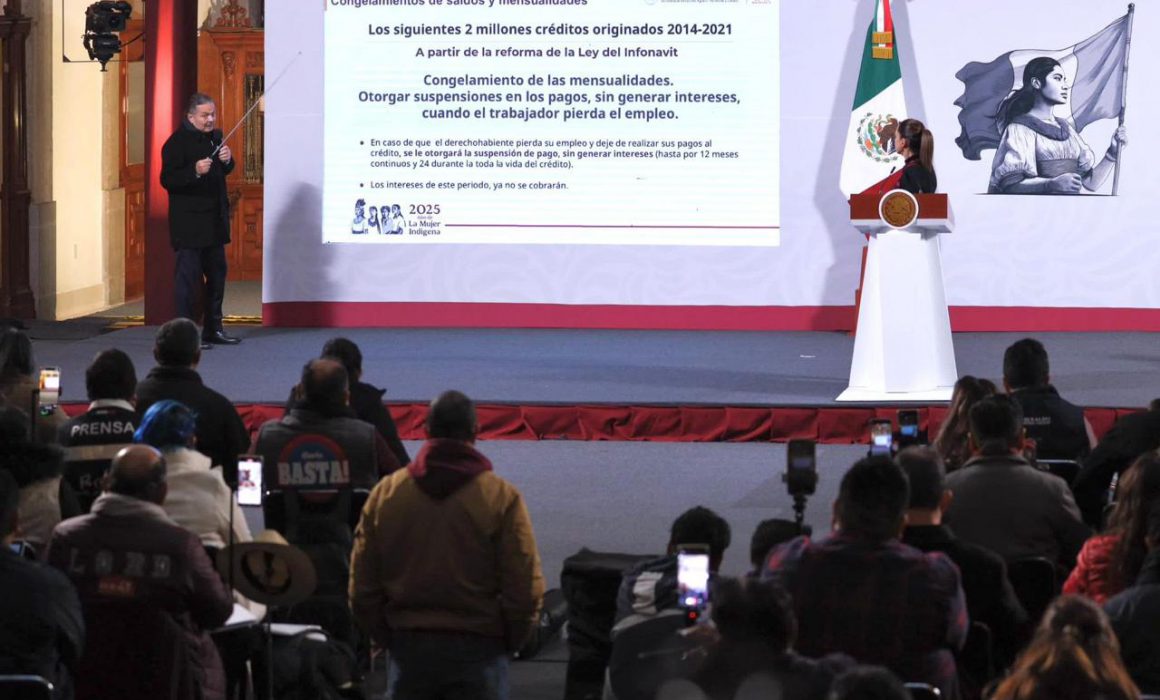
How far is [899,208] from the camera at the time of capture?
26.1 feet

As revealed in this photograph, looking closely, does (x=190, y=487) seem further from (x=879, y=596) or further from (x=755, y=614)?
(x=755, y=614)

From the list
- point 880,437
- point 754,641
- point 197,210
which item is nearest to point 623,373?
point 197,210

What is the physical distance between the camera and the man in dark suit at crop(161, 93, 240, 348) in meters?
10.5

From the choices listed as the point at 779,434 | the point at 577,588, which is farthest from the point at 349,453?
the point at 779,434

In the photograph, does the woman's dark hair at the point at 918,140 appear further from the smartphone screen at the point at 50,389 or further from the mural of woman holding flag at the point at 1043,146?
the smartphone screen at the point at 50,389

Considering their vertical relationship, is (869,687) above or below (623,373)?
above

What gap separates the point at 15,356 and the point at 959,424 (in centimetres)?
290

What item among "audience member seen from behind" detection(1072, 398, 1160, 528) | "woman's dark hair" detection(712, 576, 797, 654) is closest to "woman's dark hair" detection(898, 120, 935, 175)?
"audience member seen from behind" detection(1072, 398, 1160, 528)

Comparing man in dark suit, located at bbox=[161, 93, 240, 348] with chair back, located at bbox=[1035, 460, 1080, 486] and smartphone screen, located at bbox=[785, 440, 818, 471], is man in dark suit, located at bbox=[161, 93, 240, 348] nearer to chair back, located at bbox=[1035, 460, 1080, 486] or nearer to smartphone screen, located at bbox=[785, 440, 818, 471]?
chair back, located at bbox=[1035, 460, 1080, 486]

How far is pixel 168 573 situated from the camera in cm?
383

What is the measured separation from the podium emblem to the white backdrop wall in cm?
331

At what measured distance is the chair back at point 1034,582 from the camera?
4.26 metres

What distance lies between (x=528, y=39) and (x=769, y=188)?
1.70 m

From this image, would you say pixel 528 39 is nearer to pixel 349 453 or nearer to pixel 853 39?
pixel 853 39
